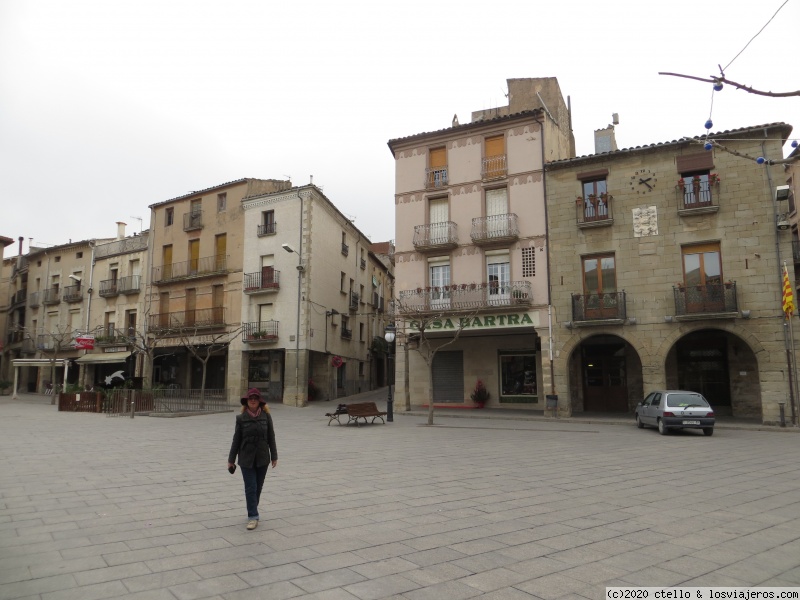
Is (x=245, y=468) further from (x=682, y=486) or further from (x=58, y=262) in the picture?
(x=58, y=262)

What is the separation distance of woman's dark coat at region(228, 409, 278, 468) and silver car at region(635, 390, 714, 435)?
1403 centimetres

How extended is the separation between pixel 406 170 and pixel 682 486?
21.9 meters

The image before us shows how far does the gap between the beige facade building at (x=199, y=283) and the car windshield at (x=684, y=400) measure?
73.5ft

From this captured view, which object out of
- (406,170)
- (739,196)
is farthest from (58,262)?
(739,196)

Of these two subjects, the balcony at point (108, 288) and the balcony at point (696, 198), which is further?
the balcony at point (108, 288)

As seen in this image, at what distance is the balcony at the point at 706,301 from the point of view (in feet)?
67.4

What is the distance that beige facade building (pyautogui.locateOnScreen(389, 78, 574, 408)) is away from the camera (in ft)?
81.4

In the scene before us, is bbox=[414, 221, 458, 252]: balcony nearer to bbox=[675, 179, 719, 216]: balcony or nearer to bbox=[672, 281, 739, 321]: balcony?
bbox=[675, 179, 719, 216]: balcony

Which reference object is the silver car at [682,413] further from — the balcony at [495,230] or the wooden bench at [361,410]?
the balcony at [495,230]

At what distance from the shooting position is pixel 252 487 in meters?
6.24

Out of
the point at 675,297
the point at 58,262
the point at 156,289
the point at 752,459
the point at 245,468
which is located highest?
the point at 58,262

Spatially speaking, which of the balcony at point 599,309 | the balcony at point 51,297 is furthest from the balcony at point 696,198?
the balcony at point 51,297

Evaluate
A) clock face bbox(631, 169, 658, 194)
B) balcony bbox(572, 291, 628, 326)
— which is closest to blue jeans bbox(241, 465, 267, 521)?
balcony bbox(572, 291, 628, 326)

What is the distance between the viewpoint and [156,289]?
3519cm
